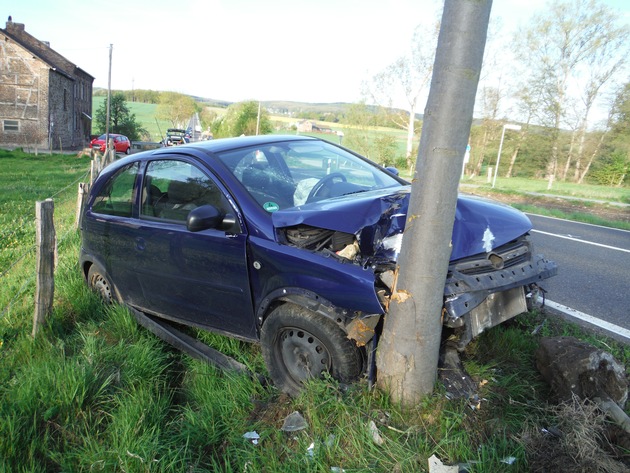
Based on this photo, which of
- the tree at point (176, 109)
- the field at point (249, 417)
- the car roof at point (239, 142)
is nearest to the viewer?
the field at point (249, 417)

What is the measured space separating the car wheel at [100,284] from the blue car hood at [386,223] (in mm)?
2369

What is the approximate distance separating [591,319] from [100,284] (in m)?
4.82

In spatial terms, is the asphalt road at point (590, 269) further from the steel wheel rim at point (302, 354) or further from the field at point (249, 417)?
the steel wheel rim at point (302, 354)

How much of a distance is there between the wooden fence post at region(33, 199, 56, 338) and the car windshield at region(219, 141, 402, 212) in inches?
67.7

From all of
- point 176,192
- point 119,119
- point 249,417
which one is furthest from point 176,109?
point 249,417

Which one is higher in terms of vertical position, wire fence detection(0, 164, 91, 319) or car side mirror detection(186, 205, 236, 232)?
car side mirror detection(186, 205, 236, 232)

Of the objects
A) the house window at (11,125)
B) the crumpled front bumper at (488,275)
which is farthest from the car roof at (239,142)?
the house window at (11,125)

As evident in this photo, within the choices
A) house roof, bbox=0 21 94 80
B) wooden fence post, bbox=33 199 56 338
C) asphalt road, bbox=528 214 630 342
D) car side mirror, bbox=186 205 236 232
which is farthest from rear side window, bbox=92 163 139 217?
house roof, bbox=0 21 94 80

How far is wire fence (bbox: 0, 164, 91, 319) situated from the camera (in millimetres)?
5430

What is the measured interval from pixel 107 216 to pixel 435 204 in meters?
3.33

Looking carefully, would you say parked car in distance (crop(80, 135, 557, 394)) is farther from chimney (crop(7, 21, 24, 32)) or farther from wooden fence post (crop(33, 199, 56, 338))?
chimney (crop(7, 21, 24, 32))

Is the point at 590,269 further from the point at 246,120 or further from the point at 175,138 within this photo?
the point at 246,120

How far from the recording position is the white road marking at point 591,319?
4.42m

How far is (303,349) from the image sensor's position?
320 centimetres
